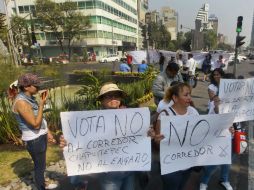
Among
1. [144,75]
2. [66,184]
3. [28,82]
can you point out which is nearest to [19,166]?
[66,184]

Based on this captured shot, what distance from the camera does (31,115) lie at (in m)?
3.16

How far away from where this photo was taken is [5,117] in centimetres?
540

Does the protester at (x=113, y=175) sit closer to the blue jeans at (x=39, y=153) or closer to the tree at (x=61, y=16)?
the blue jeans at (x=39, y=153)

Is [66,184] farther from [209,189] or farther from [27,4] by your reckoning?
[27,4]

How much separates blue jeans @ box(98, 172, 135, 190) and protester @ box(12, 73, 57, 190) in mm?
1045

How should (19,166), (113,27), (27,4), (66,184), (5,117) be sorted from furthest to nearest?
1. (113,27)
2. (27,4)
3. (5,117)
4. (19,166)
5. (66,184)

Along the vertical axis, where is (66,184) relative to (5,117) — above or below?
below

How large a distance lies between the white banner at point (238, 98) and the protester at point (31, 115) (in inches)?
91.7

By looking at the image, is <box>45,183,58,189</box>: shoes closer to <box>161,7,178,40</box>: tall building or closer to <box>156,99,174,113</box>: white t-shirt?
<box>156,99,174,113</box>: white t-shirt

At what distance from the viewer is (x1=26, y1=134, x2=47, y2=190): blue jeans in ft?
11.1

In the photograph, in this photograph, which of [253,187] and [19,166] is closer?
[253,187]

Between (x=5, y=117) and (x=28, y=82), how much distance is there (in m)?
2.60

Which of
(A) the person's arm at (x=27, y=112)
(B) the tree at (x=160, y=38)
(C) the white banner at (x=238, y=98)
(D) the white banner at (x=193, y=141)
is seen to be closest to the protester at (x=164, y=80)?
(C) the white banner at (x=238, y=98)

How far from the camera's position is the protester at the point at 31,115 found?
3148 millimetres
